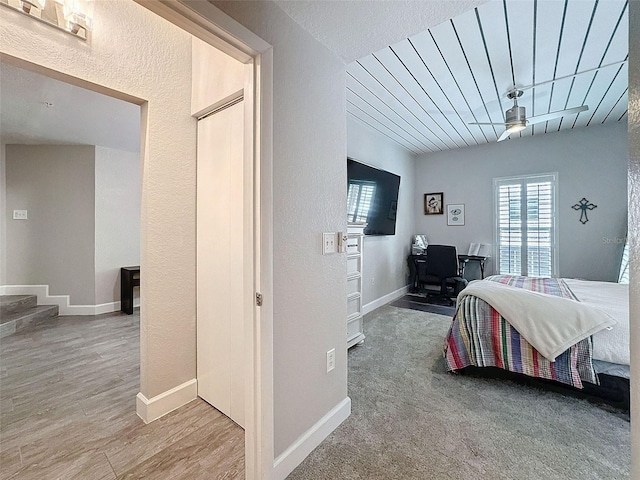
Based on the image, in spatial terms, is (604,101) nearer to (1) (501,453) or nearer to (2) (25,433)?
(1) (501,453)

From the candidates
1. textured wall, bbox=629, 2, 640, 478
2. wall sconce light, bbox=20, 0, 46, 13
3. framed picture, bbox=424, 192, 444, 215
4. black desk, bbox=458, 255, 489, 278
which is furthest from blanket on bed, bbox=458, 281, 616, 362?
framed picture, bbox=424, 192, 444, 215

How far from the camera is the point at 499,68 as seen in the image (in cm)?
255

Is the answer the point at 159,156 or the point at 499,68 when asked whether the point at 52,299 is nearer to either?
the point at 159,156

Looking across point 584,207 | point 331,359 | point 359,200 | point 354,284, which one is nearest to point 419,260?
point 359,200

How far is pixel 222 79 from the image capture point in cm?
173

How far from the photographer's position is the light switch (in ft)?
12.6

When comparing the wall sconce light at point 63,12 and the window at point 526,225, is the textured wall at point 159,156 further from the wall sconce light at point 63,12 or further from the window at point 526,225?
the window at point 526,225

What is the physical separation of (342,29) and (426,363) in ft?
8.29

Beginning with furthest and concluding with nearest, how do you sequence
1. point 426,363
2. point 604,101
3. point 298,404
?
point 604,101, point 426,363, point 298,404

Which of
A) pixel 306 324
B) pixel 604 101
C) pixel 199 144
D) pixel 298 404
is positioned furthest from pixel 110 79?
pixel 604 101

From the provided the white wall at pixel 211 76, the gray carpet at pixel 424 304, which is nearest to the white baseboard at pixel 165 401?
the white wall at pixel 211 76

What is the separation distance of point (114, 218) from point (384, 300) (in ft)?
14.1

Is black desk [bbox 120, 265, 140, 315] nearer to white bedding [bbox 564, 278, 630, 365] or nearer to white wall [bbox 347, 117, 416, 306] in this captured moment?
white wall [bbox 347, 117, 416, 306]

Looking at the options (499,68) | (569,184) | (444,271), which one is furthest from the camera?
(444,271)
